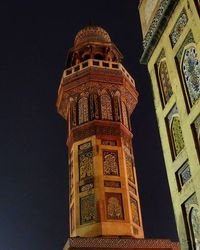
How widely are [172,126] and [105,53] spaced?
9681 millimetres

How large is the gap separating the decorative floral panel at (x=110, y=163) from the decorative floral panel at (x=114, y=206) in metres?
0.77

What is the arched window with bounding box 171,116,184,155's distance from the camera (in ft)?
21.1

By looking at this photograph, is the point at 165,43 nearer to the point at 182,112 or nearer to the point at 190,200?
the point at 182,112

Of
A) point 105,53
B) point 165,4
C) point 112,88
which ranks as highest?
point 105,53

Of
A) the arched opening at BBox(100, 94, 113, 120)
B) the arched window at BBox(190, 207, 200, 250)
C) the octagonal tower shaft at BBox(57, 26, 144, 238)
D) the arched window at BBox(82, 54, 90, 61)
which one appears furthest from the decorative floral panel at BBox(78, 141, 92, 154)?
the arched window at BBox(190, 207, 200, 250)

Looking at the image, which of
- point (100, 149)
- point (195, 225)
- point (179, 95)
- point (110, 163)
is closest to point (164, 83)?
point (179, 95)

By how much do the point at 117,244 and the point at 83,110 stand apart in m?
5.14

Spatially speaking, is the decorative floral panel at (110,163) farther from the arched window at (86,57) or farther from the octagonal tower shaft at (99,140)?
the arched window at (86,57)

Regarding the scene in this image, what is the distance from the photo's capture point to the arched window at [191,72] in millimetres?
6066

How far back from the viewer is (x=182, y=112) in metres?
6.22

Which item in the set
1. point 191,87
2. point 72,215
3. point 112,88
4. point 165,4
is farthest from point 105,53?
point 191,87

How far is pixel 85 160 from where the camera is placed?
1245 centimetres

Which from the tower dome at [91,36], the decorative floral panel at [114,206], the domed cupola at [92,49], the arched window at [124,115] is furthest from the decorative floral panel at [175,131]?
the tower dome at [91,36]

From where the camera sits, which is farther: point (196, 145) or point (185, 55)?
point (185, 55)
